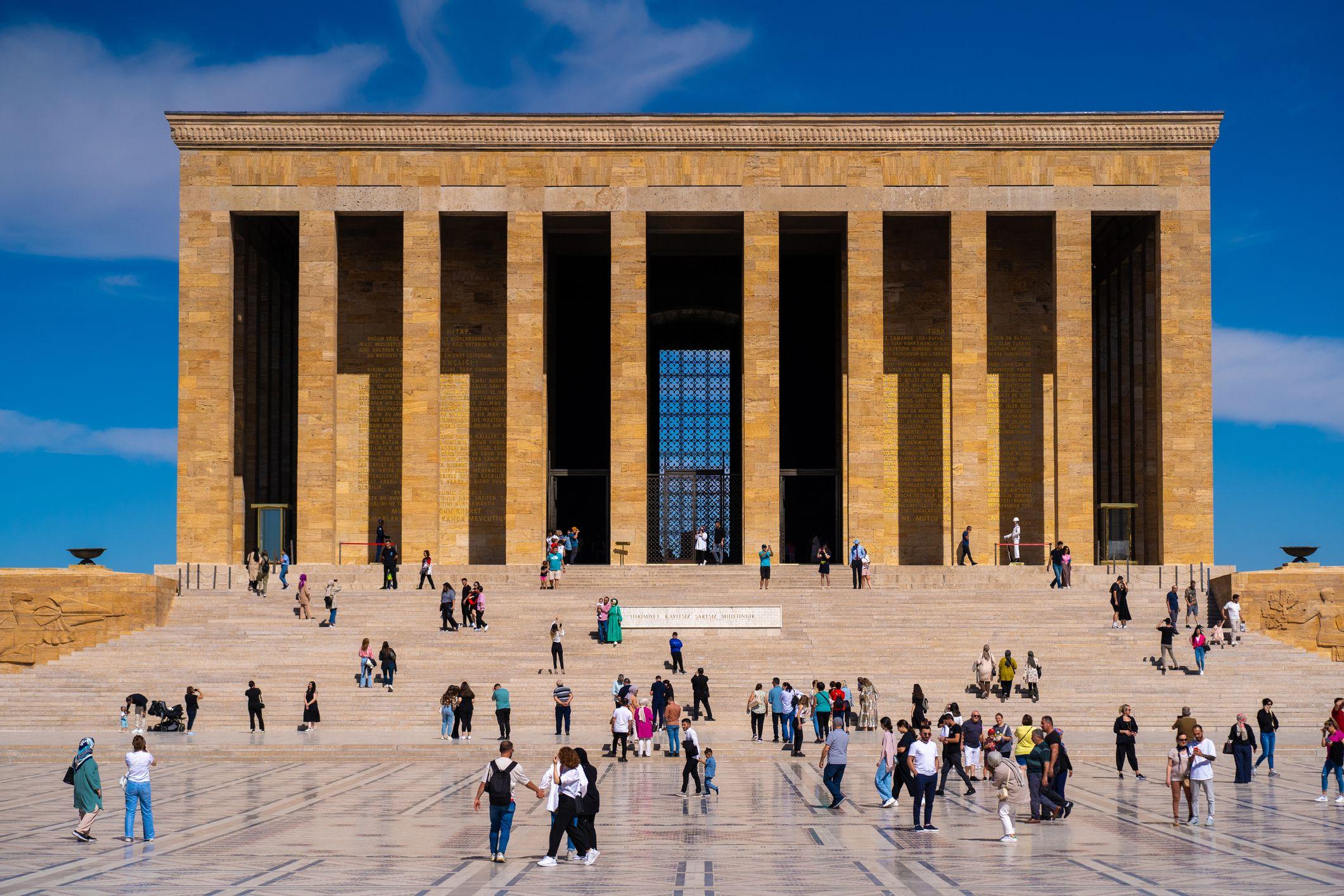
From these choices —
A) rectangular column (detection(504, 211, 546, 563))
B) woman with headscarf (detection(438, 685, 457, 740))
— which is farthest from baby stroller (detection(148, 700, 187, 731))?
rectangular column (detection(504, 211, 546, 563))

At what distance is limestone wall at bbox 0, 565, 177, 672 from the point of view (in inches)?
1185

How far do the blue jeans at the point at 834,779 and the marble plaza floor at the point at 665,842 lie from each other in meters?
0.20

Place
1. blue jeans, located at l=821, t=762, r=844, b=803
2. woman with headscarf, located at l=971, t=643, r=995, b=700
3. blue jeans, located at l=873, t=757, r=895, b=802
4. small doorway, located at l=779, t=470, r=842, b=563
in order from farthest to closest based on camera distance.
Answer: small doorway, located at l=779, t=470, r=842, b=563 → woman with headscarf, located at l=971, t=643, r=995, b=700 → blue jeans, located at l=873, t=757, r=895, b=802 → blue jeans, located at l=821, t=762, r=844, b=803

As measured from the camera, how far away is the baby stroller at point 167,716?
78.2 ft

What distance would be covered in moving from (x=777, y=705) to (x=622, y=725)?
254cm

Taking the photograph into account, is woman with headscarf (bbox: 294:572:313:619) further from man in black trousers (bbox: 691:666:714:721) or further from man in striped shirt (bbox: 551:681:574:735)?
man in black trousers (bbox: 691:666:714:721)

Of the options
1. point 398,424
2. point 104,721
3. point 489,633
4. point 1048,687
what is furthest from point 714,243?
point 104,721

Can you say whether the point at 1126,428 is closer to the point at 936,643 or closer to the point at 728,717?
the point at 936,643

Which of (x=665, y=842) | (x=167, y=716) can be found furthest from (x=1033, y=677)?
(x=167, y=716)

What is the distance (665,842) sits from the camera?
13969 millimetres

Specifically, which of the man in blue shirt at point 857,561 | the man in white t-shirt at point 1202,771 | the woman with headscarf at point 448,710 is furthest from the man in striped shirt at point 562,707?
the man in blue shirt at point 857,561

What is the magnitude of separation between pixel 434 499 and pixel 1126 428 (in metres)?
19.8

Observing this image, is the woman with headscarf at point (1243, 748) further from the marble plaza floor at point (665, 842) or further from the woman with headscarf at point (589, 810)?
the woman with headscarf at point (589, 810)

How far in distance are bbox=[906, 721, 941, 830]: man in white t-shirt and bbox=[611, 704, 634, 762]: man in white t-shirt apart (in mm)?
7063
